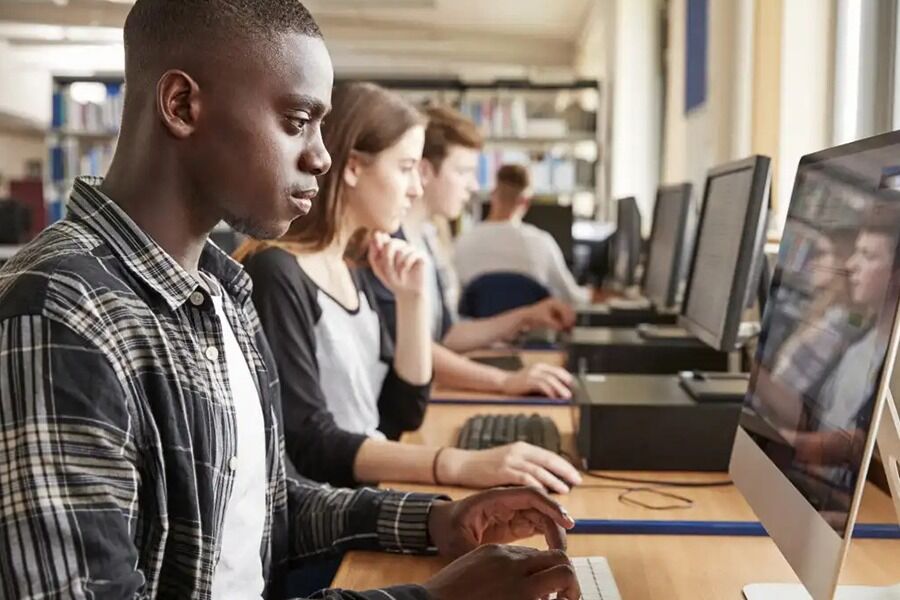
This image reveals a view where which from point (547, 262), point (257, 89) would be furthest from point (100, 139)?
point (257, 89)

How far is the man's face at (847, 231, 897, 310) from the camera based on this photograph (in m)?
0.83

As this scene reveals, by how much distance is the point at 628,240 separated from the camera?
4121 millimetres

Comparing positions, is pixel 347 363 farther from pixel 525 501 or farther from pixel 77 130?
pixel 77 130

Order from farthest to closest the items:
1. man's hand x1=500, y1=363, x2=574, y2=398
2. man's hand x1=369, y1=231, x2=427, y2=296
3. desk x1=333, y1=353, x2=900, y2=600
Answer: man's hand x1=500, y1=363, x2=574, y2=398 → man's hand x1=369, y1=231, x2=427, y2=296 → desk x1=333, y1=353, x2=900, y2=600

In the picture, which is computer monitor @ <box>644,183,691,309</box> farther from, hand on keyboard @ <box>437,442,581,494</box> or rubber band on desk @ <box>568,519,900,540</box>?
rubber band on desk @ <box>568,519,900,540</box>

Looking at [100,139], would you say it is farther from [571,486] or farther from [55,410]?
[55,410]

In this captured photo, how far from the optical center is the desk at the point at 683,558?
45.9 inches

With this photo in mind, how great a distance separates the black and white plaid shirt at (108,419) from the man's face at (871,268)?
18.7 inches

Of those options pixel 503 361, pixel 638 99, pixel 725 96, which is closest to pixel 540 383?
pixel 503 361

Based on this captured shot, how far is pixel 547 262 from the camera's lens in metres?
4.37

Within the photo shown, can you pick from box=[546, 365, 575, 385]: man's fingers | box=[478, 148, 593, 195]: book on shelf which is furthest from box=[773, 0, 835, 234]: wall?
box=[478, 148, 593, 195]: book on shelf

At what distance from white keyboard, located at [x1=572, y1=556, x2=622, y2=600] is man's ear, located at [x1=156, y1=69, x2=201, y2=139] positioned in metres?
0.61

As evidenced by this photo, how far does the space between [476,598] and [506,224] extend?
11.8 ft

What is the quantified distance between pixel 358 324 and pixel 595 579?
950mm
